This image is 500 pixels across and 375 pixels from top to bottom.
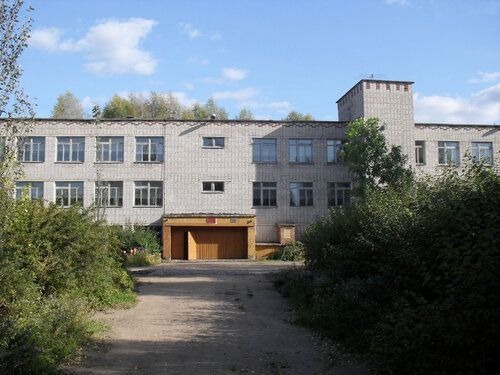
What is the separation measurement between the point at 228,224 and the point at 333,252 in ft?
57.4

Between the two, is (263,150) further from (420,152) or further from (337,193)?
(420,152)

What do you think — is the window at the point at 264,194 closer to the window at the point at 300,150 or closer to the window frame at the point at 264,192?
the window frame at the point at 264,192

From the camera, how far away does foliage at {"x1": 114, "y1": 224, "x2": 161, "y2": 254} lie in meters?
26.6

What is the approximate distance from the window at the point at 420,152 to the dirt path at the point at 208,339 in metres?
21.8

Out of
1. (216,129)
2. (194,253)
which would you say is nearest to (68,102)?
(216,129)

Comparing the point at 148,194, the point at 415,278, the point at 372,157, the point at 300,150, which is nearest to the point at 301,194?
the point at 300,150

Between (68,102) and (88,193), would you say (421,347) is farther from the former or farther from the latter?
(68,102)

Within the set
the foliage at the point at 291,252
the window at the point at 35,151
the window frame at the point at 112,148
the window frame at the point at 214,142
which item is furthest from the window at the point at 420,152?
the window at the point at 35,151

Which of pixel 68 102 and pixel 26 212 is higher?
pixel 68 102

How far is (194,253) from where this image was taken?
28641 mm

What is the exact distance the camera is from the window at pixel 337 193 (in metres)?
30.3

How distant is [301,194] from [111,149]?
13.3 meters

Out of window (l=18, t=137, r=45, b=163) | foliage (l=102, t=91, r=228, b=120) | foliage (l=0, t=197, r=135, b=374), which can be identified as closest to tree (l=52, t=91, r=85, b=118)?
foliage (l=102, t=91, r=228, b=120)

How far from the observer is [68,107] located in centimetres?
4844
